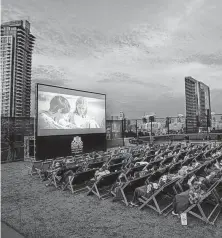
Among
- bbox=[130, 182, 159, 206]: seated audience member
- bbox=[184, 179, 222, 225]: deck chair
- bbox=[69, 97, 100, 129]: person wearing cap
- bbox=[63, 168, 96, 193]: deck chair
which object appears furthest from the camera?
bbox=[69, 97, 100, 129]: person wearing cap

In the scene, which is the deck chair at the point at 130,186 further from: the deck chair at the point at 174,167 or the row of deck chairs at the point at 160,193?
the deck chair at the point at 174,167

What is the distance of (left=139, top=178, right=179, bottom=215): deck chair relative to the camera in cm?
439

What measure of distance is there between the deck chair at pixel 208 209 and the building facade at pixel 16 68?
89272 millimetres

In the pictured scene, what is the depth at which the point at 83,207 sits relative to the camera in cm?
488

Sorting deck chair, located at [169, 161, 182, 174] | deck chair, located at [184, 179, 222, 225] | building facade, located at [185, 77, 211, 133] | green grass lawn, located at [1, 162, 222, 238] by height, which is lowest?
green grass lawn, located at [1, 162, 222, 238]

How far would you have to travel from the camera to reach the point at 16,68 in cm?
8962

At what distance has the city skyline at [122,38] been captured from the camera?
9.65 metres

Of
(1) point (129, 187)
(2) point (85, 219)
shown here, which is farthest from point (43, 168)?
(2) point (85, 219)

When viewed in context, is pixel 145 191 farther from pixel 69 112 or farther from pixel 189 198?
pixel 69 112

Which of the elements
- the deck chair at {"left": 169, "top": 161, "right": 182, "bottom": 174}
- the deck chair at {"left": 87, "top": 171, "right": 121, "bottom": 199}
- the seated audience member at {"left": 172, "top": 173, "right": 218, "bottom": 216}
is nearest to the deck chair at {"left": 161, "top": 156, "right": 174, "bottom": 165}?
the deck chair at {"left": 169, "top": 161, "right": 182, "bottom": 174}

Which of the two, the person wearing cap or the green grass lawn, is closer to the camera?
the green grass lawn

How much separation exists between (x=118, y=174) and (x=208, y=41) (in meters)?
11.8

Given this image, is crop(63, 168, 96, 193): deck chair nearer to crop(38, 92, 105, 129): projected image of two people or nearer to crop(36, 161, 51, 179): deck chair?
crop(36, 161, 51, 179): deck chair

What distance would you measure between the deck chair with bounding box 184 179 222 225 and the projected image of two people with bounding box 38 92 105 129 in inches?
387
